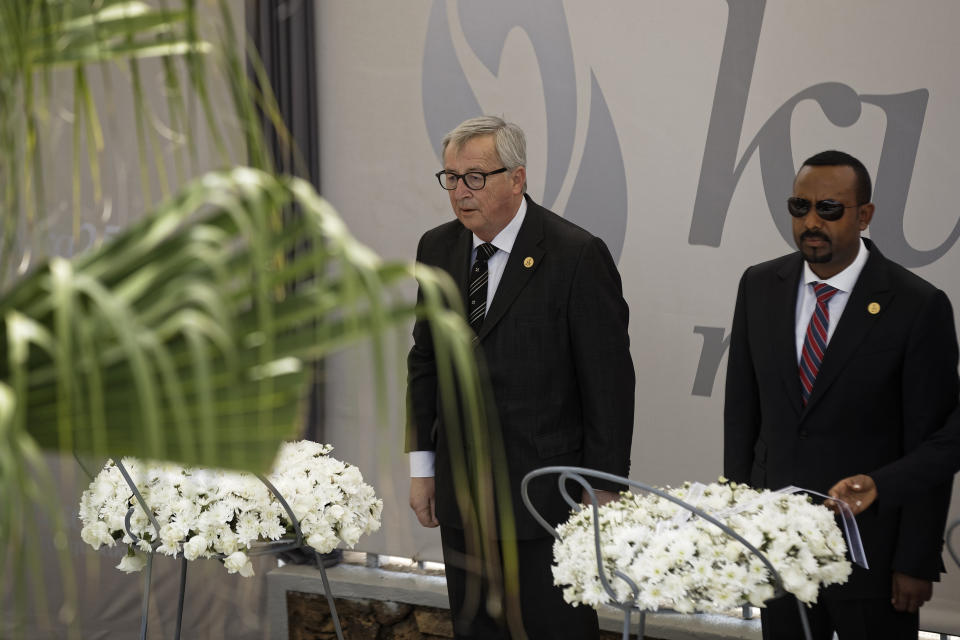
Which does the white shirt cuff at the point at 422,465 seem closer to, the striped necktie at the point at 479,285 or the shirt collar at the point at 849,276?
the striped necktie at the point at 479,285

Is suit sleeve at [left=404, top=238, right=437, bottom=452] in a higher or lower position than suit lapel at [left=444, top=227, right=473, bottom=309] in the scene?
lower

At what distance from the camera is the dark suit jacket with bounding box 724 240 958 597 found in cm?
264

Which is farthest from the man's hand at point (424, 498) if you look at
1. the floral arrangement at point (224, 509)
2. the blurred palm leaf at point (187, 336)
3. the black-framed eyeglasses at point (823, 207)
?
the blurred palm leaf at point (187, 336)

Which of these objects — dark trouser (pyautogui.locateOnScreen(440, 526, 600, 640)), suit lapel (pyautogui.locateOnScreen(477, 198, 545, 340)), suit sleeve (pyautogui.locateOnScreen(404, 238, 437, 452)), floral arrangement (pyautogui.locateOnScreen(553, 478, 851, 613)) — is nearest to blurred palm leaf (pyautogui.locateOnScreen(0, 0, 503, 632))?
floral arrangement (pyautogui.locateOnScreen(553, 478, 851, 613))

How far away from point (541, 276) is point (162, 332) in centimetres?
257

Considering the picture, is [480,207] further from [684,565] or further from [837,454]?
[684,565]

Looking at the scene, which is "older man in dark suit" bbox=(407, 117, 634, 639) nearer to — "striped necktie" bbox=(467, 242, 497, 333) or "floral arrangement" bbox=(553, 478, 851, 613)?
"striped necktie" bbox=(467, 242, 497, 333)

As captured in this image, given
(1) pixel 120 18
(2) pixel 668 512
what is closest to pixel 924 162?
(2) pixel 668 512

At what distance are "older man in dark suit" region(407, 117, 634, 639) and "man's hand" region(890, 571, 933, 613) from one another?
0.75 m

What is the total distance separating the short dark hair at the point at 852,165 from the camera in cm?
273

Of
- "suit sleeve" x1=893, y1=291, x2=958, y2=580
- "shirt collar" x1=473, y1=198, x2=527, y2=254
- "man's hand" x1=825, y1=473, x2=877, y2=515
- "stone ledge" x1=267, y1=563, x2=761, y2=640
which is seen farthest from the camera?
"stone ledge" x1=267, y1=563, x2=761, y2=640

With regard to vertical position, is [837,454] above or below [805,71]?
below

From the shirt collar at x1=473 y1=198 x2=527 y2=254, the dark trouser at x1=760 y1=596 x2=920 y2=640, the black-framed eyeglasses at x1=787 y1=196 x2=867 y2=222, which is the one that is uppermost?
the black-framed eyeglasses at x1=787 y1=196 x2=867 y2=222

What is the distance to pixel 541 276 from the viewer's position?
318 centimetres
